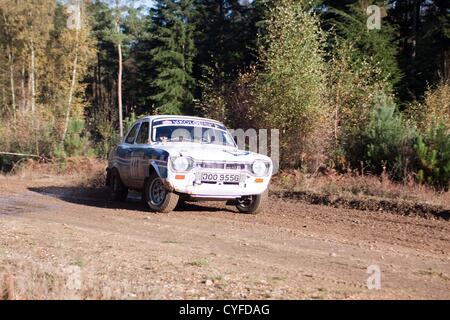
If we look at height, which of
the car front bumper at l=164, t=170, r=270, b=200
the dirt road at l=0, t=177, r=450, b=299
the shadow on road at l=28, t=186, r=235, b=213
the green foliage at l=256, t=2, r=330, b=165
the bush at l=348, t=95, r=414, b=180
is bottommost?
the dirt road at l=0, t=177, r=450, b=299

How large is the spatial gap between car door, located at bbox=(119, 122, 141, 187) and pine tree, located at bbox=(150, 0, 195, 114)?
28.9m

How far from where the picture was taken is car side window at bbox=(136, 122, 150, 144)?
37.3ft

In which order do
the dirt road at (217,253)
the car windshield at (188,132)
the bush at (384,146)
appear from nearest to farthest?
the dirt road at (217,253) < the car windshield at (188,132) < the bush at (384,146)

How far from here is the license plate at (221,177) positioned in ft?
31.7

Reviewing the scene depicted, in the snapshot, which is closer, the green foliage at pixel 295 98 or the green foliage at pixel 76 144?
the green foliage at pixel 295 98

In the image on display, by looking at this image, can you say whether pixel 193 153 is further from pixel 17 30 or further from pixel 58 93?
pixel 17 30

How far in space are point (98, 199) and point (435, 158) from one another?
8.46 m

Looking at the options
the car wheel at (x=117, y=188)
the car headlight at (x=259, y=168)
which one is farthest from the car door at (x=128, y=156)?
the car headlight at (x=259, y=168)

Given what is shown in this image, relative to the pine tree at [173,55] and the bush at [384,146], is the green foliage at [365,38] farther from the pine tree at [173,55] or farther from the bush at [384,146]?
the pine tree at [173,55]

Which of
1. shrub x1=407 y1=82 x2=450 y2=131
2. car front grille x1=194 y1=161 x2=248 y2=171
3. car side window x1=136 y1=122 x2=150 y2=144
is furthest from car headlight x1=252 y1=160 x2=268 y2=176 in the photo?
shrub x1=407 y1=82 x2=450 y2=131

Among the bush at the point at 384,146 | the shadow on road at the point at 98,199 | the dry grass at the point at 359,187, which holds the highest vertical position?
the bush at the point at 384,146

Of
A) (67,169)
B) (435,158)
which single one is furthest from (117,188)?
(67,169)

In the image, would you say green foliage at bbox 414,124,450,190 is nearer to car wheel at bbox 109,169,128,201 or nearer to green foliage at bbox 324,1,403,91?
car wheel at bbox 109,169,128,201
